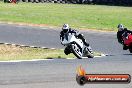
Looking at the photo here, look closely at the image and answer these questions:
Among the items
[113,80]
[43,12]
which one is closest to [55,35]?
[43,12]

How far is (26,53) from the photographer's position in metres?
20.4

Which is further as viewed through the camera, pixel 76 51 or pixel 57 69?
pixel 76 51

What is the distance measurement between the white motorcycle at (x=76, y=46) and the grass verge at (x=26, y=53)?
810mm

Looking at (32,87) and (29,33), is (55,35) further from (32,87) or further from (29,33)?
(32,87)

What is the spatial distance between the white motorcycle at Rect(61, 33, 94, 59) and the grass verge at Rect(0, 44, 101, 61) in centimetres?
81

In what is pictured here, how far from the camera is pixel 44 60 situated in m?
17.6

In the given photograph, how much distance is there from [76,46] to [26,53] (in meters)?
3.12

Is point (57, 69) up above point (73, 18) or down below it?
above

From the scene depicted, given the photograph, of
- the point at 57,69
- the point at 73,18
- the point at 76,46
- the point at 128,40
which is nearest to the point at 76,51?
the point at 76,46

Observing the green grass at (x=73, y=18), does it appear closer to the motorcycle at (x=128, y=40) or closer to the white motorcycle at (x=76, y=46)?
the motorcycle at (x=128, y=40)

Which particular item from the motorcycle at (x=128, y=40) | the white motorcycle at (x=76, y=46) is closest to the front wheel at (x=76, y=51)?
the white motorcycle at (x=76, y=46)

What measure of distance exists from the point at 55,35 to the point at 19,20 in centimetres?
700

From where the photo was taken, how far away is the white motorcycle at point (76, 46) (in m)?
18.1

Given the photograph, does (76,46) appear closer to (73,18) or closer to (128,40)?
(128,40)
